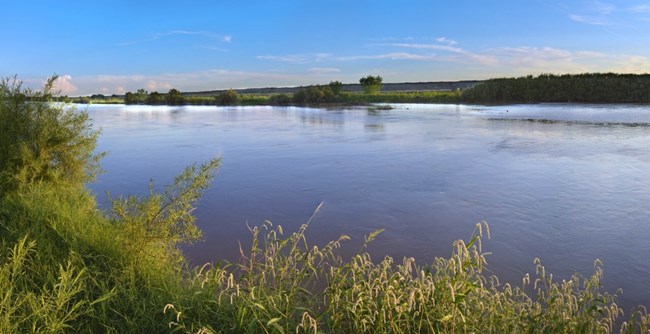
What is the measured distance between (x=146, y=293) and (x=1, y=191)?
13.9 feet

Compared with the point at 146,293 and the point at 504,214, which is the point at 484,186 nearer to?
the point at 504,214

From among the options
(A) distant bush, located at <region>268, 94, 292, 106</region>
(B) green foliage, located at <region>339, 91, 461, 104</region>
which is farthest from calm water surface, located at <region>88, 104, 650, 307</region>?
(A) distant bush, located at <region>268, 94, 292, 106</region>

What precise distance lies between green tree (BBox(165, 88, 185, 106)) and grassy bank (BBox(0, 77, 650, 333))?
7915 cm

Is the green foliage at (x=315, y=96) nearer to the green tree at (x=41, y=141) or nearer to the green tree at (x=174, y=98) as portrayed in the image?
the green tree at (x=174, y=98)

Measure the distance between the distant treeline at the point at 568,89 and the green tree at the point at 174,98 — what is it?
4953cm

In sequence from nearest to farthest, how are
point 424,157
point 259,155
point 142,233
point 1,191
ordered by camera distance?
point 142,233 → point 1,191 → point 424,157 → point 259,155

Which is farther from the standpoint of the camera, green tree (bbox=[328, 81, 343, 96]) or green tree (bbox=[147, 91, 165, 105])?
green tree (bbox=[147, 91, 165, 105])

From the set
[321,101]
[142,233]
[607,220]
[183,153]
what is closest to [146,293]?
[142,233]

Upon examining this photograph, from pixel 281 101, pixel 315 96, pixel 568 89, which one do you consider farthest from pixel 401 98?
pixel 568 89

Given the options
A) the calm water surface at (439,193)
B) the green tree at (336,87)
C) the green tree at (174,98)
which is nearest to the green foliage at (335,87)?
the green tree at (336,87)

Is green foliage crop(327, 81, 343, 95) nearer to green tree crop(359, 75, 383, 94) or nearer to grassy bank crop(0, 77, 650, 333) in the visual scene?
green tree crop(359, 75, 383, 94)

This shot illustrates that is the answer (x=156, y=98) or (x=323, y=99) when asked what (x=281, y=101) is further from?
(x=156, y=98)

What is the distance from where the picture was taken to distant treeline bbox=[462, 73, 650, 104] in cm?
5281

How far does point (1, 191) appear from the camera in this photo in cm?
693
